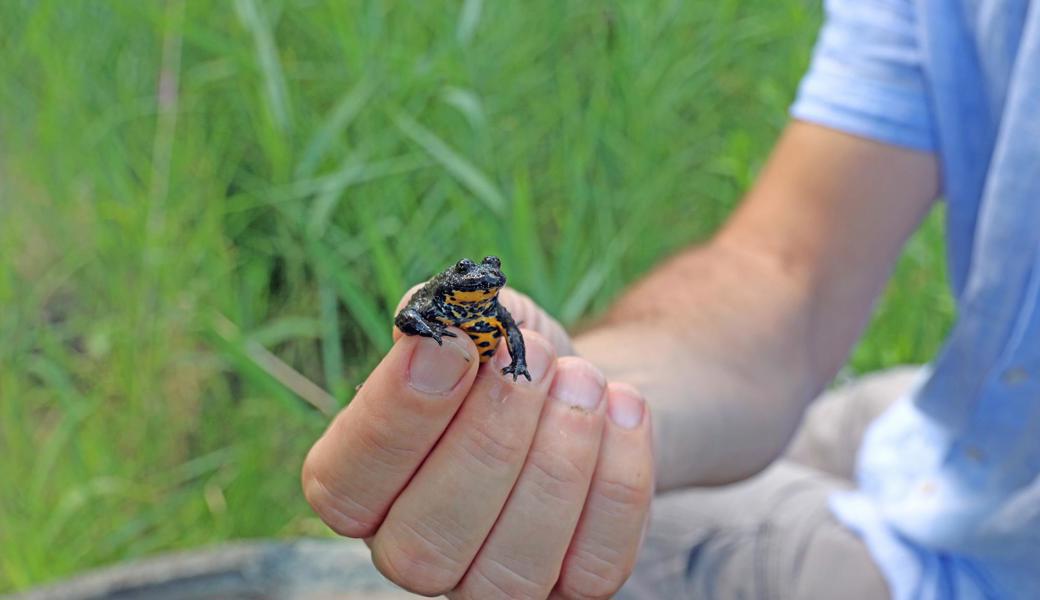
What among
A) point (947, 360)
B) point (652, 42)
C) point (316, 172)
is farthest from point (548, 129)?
point (947, 360)

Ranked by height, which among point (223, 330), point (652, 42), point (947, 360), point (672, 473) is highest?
point (652, 42)

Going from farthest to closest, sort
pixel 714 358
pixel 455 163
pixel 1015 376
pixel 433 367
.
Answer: pixel 455 163 → pixel 714 358 → pixel 1015 376 → pixel 433 367

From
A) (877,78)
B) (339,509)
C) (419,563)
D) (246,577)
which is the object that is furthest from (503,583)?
(877,78)

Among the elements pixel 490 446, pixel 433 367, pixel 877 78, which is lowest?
pixel 490 446

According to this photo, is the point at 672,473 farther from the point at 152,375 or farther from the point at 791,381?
the point at 152,375

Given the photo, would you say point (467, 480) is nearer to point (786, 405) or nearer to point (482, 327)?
point (482, 327)

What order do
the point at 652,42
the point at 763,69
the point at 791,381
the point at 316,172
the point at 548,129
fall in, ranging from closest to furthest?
the point at 791,381
the point at 316,172
the point at 548,129
the point at 652,42
the point at 763,69

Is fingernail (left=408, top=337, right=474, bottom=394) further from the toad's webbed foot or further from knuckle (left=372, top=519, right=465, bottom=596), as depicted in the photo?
knuckle (left=372, top=519, right=465, bottom=596)
